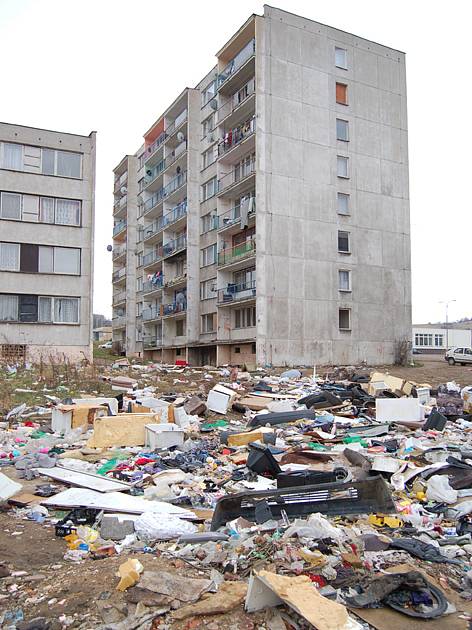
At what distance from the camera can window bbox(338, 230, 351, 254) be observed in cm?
2968

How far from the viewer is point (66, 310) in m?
25.1

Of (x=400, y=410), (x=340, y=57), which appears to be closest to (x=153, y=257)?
(x=340, y=57)

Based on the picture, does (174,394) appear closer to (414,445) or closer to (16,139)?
(414,445)

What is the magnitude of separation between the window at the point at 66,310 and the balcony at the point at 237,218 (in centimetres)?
977

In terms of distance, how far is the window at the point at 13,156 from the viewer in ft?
80.1

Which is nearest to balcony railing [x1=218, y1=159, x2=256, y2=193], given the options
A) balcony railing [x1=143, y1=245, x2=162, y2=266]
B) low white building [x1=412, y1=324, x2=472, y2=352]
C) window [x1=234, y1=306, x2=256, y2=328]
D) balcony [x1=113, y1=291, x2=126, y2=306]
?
window [x1=234, y1=306, x2=256, y2=328]

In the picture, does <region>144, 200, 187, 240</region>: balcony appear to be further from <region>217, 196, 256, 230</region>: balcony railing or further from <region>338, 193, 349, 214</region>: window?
→ <region>338, 193, 349, 214</region>: window

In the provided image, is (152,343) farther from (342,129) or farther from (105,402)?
(105,402)

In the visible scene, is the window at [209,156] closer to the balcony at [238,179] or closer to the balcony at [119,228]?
the balcony at [238,179]

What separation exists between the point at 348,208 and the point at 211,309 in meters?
10.0

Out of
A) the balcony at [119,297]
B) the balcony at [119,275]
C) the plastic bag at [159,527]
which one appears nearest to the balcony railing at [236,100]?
the balcony at [119,275]

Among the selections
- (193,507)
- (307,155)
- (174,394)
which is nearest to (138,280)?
(307,155)

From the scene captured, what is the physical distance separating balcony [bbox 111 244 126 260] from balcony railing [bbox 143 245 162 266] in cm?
814

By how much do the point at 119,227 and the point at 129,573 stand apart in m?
50.7
